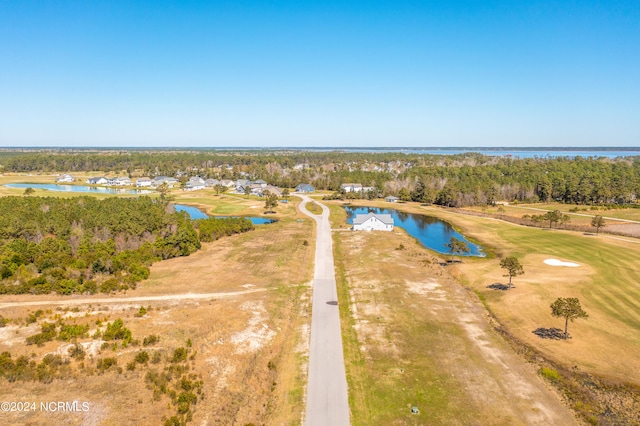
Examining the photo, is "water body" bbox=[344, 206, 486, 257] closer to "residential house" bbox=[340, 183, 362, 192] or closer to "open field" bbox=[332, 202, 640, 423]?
"open field" bbox=[332, 202, 640, 423]

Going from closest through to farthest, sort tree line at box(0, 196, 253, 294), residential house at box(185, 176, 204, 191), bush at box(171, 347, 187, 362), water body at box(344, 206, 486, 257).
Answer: bush at box(171, 347, 187, 362) < tree line at box(0, 196, 253, 294) < water body at box(344, 206, 486, 257) < residential house at box(185, 176, 204, 191)

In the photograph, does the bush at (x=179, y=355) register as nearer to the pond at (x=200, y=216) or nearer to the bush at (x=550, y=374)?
the bush at (x=550, y=374)

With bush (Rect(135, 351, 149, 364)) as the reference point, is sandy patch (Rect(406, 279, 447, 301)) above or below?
below

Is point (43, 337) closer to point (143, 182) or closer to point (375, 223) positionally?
point (375, 223)

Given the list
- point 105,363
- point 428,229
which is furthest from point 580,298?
point 428,229

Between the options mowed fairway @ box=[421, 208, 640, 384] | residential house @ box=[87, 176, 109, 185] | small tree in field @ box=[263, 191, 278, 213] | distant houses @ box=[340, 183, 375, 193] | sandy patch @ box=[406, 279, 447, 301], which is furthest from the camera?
residential house @ box=[87, 176, 109, 185]

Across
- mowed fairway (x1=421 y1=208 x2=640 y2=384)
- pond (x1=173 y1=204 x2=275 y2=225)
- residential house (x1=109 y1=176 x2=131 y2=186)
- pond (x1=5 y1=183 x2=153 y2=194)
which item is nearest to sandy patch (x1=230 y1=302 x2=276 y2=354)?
mowed fairway (x1=421 y1=208 x2=640 y2=384)

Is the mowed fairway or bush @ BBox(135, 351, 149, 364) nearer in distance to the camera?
bush @ BBox(135, 351, 149, 364)

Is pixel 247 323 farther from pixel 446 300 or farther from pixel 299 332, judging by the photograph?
pixel 446 300
